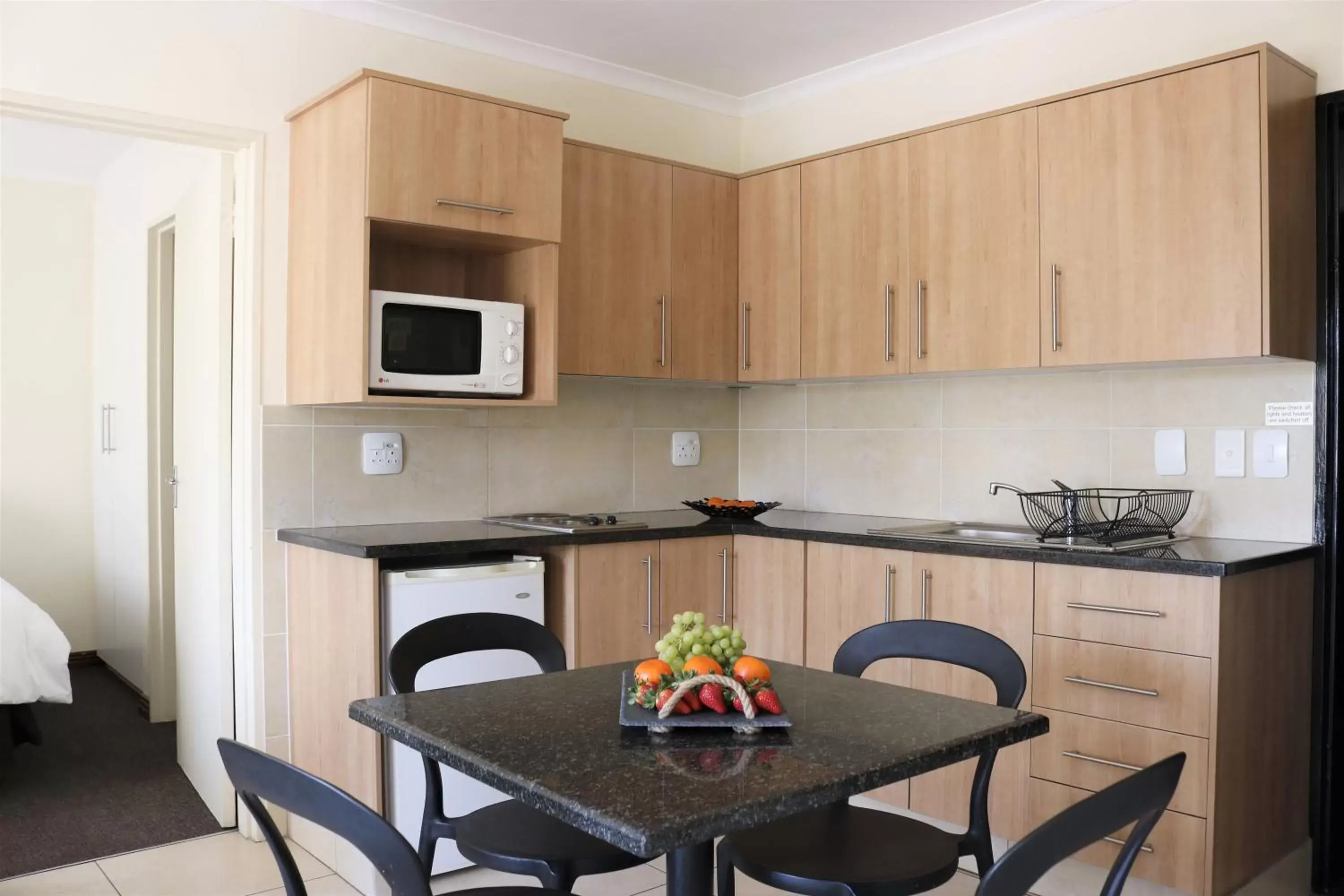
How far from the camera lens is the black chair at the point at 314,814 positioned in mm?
1140

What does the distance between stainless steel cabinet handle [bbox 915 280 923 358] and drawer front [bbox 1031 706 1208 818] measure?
1115mm

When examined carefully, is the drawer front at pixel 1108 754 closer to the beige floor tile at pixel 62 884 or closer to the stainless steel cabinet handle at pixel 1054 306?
the stainless steel cabinet handle at pixel 1054 306

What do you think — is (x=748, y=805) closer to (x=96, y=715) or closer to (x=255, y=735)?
(x=255, y=735)

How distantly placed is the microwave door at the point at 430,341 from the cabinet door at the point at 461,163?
246 millimetres

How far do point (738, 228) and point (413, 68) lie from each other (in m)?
1.23

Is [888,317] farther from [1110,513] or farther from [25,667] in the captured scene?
[25,667]

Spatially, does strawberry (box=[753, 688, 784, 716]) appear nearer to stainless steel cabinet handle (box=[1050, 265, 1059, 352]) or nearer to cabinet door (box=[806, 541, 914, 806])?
cabinet door (box=[806, 541, 914, 806])

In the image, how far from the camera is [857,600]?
125 inches

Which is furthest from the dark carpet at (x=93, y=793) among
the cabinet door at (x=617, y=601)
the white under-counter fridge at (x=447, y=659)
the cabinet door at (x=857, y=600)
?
the cabinet door at (x=857, y=600)

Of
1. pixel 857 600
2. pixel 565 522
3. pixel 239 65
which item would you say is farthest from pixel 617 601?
pixel 239 65

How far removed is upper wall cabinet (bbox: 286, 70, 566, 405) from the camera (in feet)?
9.36

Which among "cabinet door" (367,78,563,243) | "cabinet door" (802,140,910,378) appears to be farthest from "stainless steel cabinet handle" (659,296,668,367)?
"cabinet door" (367,78,563,243)

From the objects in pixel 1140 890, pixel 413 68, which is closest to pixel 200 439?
pixel 413 68

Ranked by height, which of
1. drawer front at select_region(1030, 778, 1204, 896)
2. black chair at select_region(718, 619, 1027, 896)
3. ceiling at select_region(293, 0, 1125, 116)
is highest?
ceiling at select_region(293, 0, 1125, 116)
